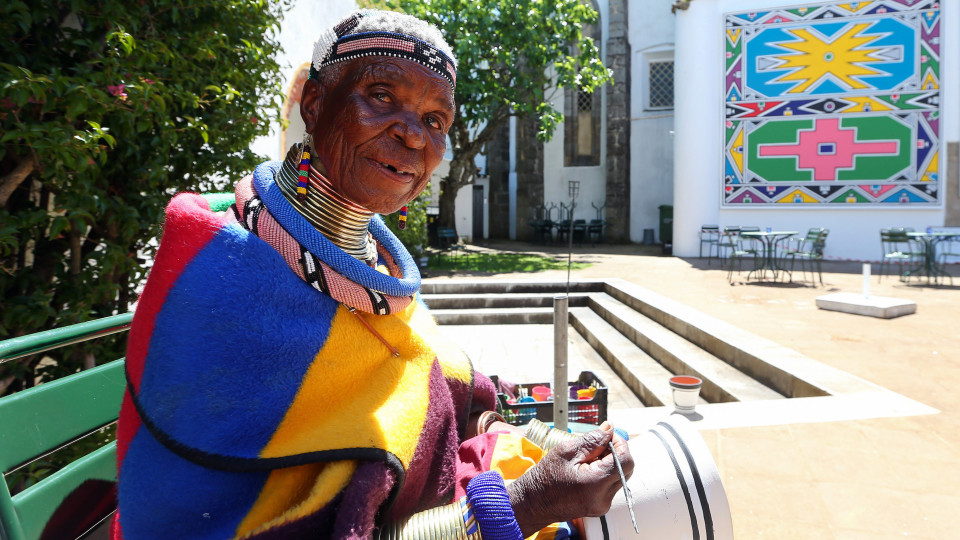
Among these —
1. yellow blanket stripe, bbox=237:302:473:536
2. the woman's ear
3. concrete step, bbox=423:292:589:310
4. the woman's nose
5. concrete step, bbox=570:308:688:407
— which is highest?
the woman's ear

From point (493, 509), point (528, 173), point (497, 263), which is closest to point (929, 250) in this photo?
point (497, 263)

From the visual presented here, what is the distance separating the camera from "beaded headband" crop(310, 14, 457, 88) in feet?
3.39

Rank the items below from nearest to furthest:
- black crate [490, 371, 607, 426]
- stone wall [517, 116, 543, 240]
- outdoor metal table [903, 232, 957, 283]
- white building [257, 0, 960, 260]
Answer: black crate [490, 371, 607, 426] < outdoor metal table [903, 232, 957, 283] < white building [257, 0, 960, 260] < stone wall [517, 116, 543, 240]

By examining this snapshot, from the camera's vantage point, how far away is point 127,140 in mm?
2287

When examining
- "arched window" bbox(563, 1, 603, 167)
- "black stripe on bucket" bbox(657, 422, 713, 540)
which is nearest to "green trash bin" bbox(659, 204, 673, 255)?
"arched window" bbox(563, 1, 603, 167)

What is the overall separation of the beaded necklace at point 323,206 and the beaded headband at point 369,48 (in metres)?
0.18

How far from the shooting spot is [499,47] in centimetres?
1301

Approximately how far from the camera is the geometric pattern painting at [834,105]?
1282 cm

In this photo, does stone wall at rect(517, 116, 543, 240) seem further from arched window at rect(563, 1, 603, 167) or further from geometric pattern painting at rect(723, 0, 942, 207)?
geometric pattern painting at rect(723, 0, 942, 207)

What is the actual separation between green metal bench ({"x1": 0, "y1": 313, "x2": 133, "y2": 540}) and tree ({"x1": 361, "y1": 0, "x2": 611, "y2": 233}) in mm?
11800

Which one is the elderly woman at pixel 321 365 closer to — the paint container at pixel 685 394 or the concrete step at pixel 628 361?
the paint container at pixel 685 394

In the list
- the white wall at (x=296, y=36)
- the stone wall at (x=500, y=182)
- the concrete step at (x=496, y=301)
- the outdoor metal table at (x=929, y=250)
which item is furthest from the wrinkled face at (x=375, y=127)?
the stone wall at (x=500, y=182)

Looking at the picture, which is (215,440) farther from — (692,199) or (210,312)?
(692,199)

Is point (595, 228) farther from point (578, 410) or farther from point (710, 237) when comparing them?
point (578, 410)
